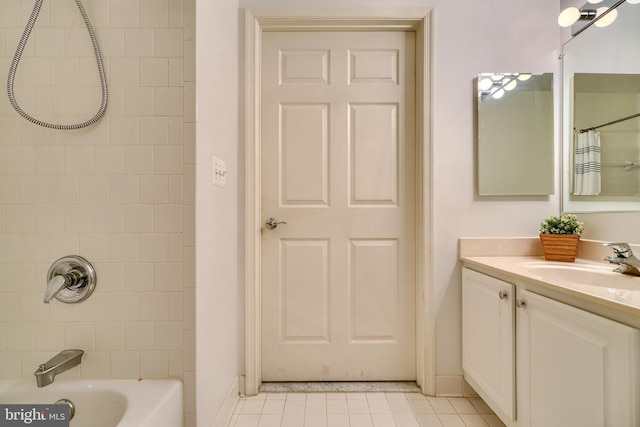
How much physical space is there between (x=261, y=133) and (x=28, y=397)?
4.92 feet

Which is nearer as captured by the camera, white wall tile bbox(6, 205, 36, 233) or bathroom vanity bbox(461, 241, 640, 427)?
bathroom vanity bbox(461, 241, 640, 427)

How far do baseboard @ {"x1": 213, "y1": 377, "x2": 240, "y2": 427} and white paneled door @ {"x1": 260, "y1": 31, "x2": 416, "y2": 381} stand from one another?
0.22m

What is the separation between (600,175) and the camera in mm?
1630

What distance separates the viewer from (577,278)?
4.77 ft

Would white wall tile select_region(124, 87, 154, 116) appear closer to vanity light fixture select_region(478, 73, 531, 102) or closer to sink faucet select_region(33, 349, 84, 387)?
sink faucet select_region(33, 349, 84, 387)

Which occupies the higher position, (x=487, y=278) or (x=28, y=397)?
(x=487, y=278)

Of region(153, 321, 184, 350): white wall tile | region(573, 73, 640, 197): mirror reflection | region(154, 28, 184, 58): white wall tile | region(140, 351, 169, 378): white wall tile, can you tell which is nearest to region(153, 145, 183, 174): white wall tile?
region(154, 28, 184, 58): white wall tile

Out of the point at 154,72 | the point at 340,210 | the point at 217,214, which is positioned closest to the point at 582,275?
the point at 340,210

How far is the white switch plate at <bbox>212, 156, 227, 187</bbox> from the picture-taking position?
1415 millimetres

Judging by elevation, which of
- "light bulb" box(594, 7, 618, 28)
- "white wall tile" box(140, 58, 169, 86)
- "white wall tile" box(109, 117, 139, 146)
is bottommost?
"white wall tile" box(109, 117, 139, 146)

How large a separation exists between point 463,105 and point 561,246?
888 mm

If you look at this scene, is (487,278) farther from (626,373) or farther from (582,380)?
(626,373)

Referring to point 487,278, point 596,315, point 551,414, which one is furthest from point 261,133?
point 551,414

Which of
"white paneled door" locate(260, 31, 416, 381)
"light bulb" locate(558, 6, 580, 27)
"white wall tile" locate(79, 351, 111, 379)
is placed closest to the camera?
"white wall tile" locate(79, 351, 111, 379)
